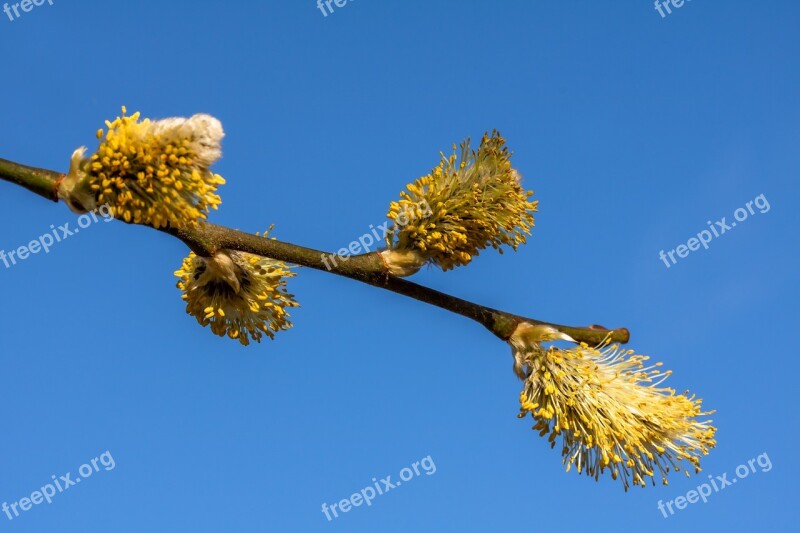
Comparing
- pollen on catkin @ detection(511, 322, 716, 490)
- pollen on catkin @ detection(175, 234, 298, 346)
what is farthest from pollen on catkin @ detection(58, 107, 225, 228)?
pollen on catkin @ detection(511, 322, 716, 490)

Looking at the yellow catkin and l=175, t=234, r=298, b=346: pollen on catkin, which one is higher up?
l=175, t=234, r=298, b=346: pollen on catkin

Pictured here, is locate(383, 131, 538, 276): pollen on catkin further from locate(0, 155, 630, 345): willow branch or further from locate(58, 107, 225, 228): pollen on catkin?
locate(58, 107, 225, 228): pollen on catkin

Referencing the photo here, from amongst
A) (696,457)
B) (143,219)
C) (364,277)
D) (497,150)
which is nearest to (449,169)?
(497,150)

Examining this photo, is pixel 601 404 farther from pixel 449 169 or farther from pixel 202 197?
pixel 202 197

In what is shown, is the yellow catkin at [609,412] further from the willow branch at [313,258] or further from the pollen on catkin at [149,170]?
the pollen on catkin at [149,170]

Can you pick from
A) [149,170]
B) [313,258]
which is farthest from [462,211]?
[149,170]

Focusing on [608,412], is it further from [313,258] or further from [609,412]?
[313,258]
